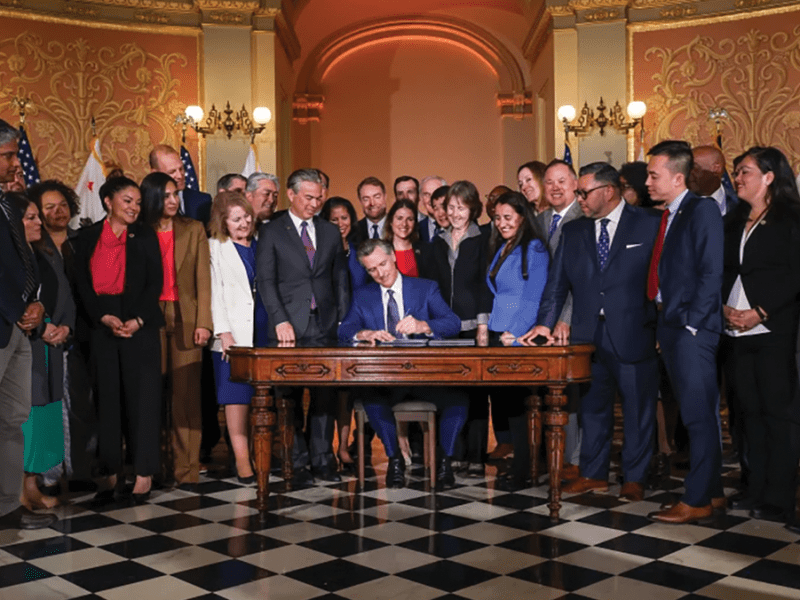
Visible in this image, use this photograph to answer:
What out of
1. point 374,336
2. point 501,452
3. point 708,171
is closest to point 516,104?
point 708,171

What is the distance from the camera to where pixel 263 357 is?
415 centimetres

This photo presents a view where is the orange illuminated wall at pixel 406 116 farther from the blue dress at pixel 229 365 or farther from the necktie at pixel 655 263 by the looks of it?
the necktie at pixel 655 263

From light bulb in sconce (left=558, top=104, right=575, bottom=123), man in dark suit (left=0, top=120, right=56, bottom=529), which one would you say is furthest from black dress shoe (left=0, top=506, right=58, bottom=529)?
light bulb in sconce (left=558, top=104, right=575, bottom=123)

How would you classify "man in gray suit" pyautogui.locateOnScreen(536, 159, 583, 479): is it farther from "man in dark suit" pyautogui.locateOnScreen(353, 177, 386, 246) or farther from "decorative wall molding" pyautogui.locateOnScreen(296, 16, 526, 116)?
"decorative wall molding" pyautogui.locateOnScreen(296, 16, 526, 116)

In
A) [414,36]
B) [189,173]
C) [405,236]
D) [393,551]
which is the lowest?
[393,551]

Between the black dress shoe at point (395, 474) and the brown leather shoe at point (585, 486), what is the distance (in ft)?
2.72

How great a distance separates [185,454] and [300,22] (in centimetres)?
887

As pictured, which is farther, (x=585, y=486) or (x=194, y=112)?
(x=194, y=112)

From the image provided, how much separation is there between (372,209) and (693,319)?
93.3 inches

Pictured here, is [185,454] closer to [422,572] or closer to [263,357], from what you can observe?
[263,357]

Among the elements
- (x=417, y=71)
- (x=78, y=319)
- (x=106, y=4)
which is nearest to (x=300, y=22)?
(x=417, y=71)

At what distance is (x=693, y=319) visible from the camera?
158 inches

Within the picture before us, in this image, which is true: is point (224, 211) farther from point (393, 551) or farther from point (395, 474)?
point (393, 551)

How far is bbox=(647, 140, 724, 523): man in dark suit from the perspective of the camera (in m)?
4.00
